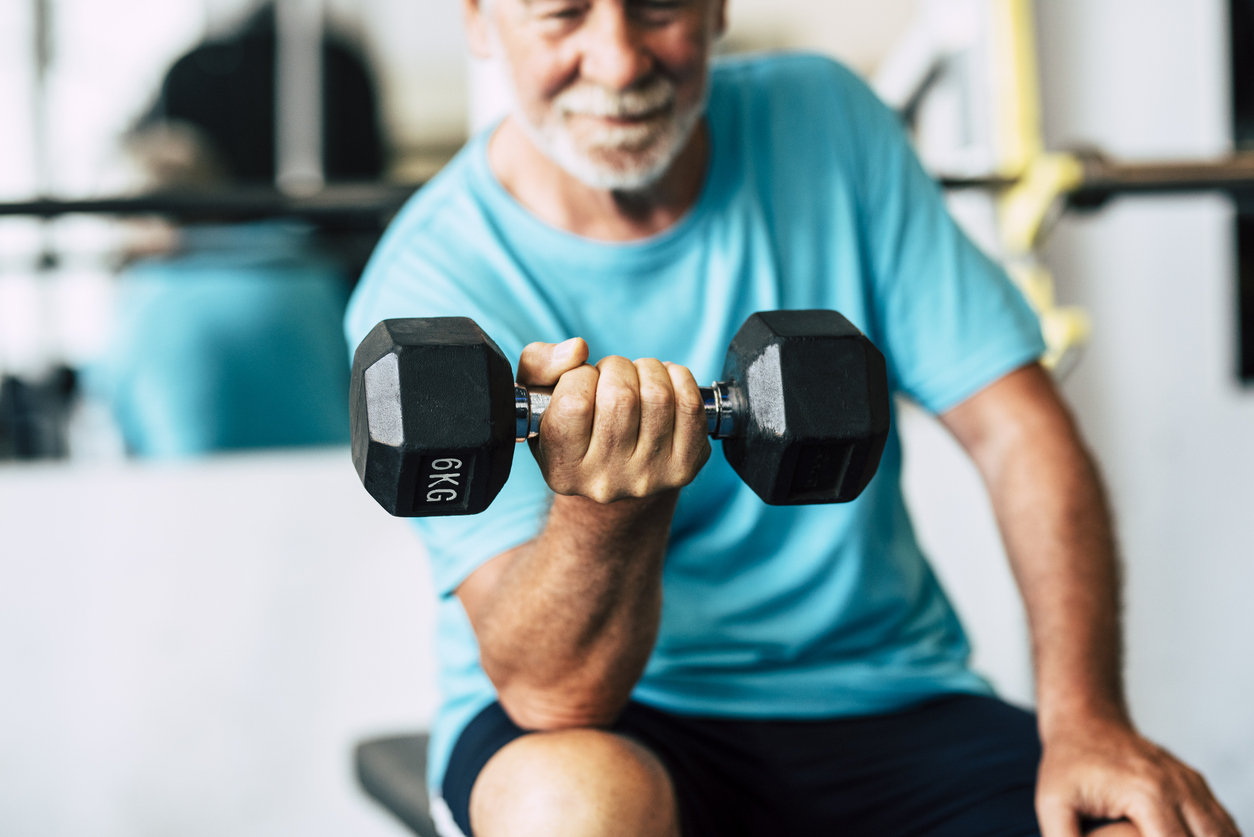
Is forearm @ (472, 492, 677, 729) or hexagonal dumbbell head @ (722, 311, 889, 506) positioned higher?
hexagonal dumbbell head @ (722, 311, 889, 506)

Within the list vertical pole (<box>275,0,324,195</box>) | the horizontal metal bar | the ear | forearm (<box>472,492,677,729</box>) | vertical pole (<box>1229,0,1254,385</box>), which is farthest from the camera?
vertical pole (<box>275,0,324,195</box>)

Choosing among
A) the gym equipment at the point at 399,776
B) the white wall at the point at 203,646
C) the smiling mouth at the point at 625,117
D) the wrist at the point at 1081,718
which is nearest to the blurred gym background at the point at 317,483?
the white wall at the point at 203,646

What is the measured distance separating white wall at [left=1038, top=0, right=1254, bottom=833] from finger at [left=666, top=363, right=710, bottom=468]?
1.63 meters

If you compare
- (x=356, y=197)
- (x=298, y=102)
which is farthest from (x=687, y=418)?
(x=298, y=102)

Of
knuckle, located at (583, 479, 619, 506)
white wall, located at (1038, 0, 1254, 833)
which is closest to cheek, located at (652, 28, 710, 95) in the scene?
knuckle, located at (583, 479, 619, 506)

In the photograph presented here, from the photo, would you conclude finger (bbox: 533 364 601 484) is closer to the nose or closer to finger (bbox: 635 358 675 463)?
finger (bbox: 635 358 675 463)

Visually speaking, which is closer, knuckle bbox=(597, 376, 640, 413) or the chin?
knuckle bbox=(597, 376, 640, 413)

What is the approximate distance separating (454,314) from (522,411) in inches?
14.6

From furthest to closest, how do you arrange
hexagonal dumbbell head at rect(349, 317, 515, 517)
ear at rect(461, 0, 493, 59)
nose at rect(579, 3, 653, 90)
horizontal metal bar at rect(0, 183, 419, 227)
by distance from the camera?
horizontal metal bar at rect(0, 183, 419, 227) < ear at rect(461, 0, 493, 59) < nose at rect(579, 3, 653, 90) < hexagonal dumbbell head at rect(349, 317, 515, 517)

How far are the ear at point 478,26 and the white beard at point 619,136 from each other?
0.15 metres

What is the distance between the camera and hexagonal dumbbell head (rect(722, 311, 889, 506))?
675 millimetres

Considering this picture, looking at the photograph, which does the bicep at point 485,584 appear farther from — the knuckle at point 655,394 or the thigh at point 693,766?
the knuckle at point 655,394

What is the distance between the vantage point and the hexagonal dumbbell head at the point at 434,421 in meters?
0.63

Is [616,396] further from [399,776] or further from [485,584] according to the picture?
[399,776]
